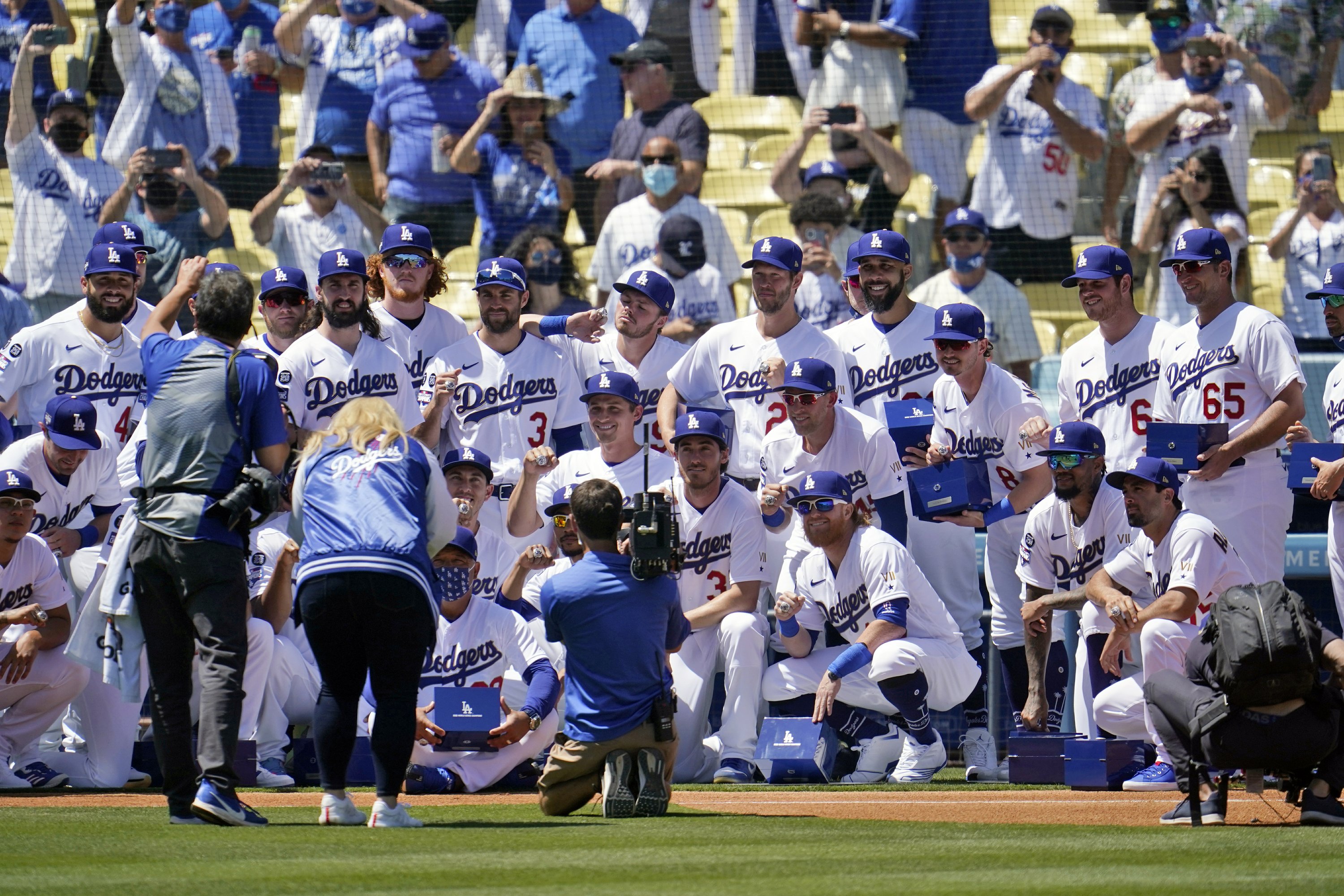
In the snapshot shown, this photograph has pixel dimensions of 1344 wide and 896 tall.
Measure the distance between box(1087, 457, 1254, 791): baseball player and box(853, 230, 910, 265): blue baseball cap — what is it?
1.78m

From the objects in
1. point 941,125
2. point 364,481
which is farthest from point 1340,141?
point 364,481

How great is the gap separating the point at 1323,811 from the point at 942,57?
6.87m

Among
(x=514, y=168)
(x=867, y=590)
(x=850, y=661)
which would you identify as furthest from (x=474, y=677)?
(x=514, y=168)

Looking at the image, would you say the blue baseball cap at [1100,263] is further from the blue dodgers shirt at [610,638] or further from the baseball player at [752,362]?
the blue dodgers shirt at [610,638]

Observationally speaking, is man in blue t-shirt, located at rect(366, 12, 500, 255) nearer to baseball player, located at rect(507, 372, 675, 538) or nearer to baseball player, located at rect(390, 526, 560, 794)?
baseball player, located at rect(507, 372, 675, 538)

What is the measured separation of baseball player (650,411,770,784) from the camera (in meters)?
7.93

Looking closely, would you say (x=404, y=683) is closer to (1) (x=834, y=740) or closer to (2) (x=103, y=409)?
(1) (x=834, y=740)

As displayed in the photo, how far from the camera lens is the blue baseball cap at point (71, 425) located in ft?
26.2

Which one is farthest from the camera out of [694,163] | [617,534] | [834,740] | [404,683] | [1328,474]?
[694,163]

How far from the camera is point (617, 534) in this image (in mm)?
6133

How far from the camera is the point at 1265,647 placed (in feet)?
17.3

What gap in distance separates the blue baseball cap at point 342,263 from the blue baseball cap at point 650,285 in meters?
1.35

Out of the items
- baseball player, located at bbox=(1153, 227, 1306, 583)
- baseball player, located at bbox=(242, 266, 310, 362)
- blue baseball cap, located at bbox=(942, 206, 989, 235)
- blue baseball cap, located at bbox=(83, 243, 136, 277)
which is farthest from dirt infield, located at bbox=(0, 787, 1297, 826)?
blue baseball cap, located at bbox=(942, 206, 989, 235)

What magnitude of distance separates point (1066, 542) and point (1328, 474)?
113cm
